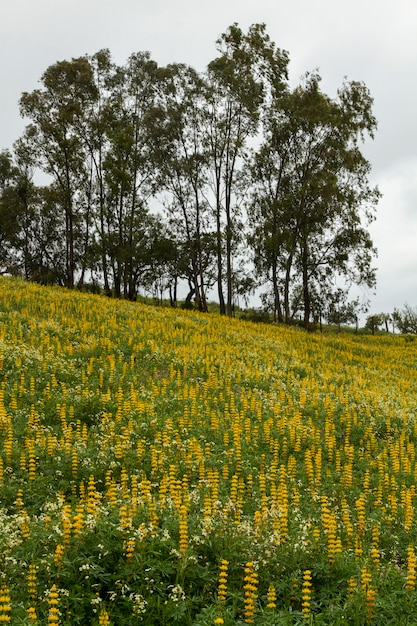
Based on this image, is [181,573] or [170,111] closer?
[181,573]

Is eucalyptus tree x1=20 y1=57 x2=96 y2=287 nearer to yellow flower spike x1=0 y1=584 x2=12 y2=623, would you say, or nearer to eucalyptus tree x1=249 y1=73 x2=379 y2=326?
eucalyptus tree x1=249 y1=73 x2=379 y2=326

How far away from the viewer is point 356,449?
441 inches

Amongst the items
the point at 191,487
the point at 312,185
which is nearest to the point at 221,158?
the point at 312,185

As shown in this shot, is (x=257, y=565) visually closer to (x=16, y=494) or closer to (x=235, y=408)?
(x=16, y=494)

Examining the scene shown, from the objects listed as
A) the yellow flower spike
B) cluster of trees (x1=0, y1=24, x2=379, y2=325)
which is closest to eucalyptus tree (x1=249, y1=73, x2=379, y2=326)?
cluster of trees (x1=0, y1=24, x2=379, y2=325)

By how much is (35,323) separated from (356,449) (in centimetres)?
1071

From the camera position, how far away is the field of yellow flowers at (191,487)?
4996 millimetres

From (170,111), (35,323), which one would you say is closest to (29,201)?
(170,111)

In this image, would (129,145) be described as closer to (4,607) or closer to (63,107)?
(63,107)

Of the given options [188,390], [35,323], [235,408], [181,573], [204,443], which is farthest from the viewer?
[35,323]

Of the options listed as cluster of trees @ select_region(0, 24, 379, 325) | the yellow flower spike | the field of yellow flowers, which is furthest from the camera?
cluster of trees @ select_region(0, 24, 379, 325)

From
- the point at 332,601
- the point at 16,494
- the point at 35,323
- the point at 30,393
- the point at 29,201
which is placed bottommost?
the point at 332,601

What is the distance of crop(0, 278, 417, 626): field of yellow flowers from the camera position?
500 centimetres

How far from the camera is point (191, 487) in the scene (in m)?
7.81
